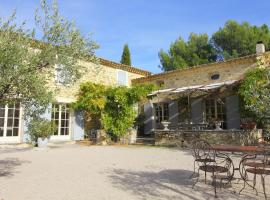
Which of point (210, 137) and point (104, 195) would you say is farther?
point (210, 137)

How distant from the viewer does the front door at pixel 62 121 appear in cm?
1473

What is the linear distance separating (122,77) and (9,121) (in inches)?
325

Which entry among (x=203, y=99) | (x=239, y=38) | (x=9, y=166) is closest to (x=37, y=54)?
(x=9, y=166)

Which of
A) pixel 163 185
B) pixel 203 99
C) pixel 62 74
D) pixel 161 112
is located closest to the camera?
pixel 163 185

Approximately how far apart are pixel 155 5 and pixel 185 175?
270 inches

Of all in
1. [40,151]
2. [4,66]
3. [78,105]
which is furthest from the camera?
[78,105]

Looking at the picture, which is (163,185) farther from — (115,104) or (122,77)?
(122,77)

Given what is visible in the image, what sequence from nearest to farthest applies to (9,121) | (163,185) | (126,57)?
(163,185), (9,121), (126,57)

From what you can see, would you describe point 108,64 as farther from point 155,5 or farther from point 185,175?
point 185,175

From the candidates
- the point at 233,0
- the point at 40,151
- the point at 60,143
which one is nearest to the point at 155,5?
→ the point at 233,0

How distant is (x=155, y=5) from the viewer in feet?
33.9

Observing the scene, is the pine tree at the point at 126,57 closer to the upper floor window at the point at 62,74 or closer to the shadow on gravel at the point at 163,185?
the shadow on gravel at the point at 163,185

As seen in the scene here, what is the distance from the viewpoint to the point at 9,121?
42.4 ft

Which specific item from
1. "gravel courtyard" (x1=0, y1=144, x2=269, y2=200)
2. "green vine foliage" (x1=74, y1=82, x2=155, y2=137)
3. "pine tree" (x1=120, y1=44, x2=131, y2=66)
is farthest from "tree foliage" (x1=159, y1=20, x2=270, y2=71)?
"gravel courtyard" (x1=0, y1=144, x2=269, y2=200)
